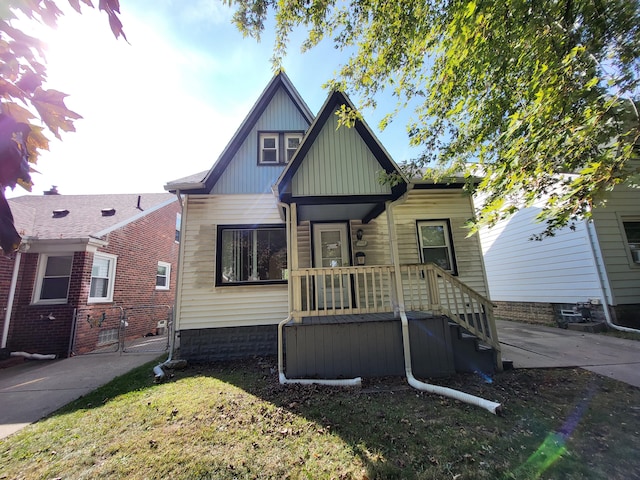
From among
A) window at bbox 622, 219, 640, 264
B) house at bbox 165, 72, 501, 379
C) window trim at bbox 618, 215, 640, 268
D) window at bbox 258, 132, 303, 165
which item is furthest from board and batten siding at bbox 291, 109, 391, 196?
window at bbox 622, 219, 640, 264

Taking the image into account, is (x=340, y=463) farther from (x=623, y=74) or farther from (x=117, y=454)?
(x=623, y=74)

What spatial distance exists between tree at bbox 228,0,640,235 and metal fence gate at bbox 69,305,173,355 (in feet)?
25.1

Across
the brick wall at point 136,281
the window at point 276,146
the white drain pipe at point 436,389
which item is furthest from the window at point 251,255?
the brick wall at point 136,281

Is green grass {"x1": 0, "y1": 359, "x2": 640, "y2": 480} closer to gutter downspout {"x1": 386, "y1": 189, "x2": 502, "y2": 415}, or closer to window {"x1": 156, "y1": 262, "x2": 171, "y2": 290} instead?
gutter downspout {"x1": 386, "y1": 189, "x2": 502, "y2": 415}

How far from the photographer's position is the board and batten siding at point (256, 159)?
300 inches

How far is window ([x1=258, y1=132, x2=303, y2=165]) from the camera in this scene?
8055 millimetres

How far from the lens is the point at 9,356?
7.52 meters

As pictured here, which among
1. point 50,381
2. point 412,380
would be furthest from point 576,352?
point 50,381

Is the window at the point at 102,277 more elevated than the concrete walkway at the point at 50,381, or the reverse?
the window at the point at 102,277

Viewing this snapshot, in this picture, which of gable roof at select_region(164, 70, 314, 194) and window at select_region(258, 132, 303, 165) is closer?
gable roof at select_region(164, 70, 314, 194)

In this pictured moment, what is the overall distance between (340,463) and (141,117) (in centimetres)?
566

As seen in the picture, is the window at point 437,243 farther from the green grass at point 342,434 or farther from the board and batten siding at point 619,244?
the board and batten siding at point 619,244

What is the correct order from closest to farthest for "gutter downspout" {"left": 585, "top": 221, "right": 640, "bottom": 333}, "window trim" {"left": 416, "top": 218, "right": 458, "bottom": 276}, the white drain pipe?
the white drain pipe, "window trim" {"left": 416, "top": 218, "right": 458, "bottom": 276}, "gutter downspout" {"left": 585, "top": 221, "right": 640, "bottom": 333}

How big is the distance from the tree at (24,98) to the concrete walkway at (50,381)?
4.53 meters
